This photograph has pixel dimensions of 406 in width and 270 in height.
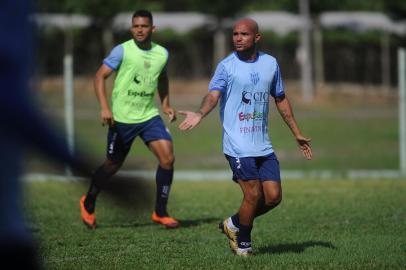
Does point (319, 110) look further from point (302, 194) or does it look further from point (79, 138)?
point (79, 138)

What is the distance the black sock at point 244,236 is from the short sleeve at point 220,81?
1194 mm

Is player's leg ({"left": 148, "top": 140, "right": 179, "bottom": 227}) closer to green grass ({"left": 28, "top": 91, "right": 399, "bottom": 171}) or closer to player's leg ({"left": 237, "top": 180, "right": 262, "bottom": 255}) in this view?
player's leg ({"left": 237, "top": 180, "right": 262, "bottom": 255})

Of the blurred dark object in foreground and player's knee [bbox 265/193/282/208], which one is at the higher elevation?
the blurred dark object in foreground

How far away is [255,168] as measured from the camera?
326 inches

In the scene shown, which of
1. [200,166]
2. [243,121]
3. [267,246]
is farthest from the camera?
[200,166]

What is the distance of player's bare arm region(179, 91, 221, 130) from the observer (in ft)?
24.1

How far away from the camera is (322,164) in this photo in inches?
963

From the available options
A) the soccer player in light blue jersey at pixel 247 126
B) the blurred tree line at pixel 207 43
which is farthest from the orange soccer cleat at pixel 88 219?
the blurred tree line at pixel 207 43

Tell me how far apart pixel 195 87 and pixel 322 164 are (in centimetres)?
1734

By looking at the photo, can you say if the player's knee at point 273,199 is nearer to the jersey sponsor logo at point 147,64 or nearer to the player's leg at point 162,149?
the player's leg at point 162,149

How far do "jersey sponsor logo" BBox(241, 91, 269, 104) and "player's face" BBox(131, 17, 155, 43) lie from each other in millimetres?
2524

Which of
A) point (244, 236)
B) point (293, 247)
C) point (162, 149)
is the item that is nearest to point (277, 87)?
point (244, 236)

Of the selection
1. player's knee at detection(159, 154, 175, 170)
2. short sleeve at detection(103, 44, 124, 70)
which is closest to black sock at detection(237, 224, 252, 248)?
player's knee at detection(159, 154, 175, 170)

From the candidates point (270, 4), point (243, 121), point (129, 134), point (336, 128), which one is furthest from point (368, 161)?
point (270, 4)
